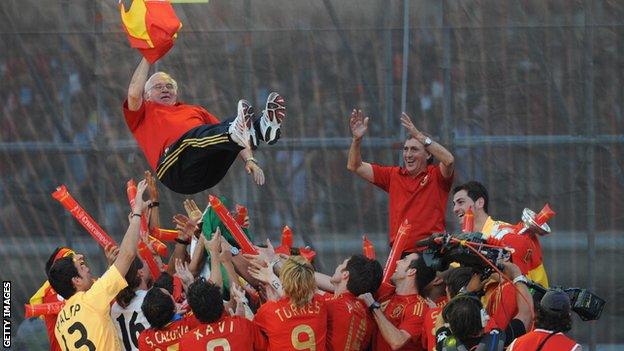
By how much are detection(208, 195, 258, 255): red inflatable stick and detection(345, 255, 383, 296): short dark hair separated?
2.55 feet

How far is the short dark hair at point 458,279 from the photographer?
7.36 metres

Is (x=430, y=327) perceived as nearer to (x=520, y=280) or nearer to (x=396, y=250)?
(x=520, y=280)

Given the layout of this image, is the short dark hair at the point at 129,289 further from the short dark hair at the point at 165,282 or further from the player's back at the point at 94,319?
the player's back at the point at 94,319

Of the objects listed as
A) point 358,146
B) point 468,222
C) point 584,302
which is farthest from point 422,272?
point 358,146

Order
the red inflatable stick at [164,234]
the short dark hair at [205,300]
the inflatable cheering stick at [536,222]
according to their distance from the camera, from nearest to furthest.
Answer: the short dark hair at [205,300]
the inflatable cheering stick at [536,222]
the red inflatable stick at [164,234]

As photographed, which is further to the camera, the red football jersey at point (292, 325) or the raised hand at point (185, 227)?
the raised hand at point (185, 227)

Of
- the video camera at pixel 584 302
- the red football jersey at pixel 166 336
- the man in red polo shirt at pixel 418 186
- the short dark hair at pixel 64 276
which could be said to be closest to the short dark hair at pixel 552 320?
the video camera at pixel 584 302

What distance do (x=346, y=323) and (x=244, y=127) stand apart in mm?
1092

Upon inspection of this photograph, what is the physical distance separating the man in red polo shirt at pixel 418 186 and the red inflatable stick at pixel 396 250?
0.30 metres

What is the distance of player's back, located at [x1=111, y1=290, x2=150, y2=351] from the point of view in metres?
7.83

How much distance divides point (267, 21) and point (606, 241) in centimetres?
268

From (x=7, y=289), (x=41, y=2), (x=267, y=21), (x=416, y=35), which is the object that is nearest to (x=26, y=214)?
(x=7, y=289)

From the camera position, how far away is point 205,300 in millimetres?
7203

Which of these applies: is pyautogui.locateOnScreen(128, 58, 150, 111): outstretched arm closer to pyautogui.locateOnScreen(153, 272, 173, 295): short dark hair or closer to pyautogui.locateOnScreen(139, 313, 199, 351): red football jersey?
pyautogui.locateOnScreen(153, 272, 173, 295): short dark hair
